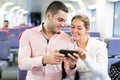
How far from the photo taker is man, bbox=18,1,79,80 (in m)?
2.20

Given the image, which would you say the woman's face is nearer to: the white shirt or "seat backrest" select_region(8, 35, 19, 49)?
the white shirt

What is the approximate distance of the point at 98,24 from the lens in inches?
376

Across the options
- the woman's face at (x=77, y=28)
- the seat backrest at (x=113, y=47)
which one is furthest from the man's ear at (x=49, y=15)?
the seat backrest at (x=113, y=47)

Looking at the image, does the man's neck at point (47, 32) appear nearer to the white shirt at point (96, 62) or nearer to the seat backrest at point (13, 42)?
the white shirt at point (96, 62)

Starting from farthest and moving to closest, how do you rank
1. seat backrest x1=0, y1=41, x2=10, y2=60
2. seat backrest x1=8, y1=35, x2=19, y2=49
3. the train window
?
1. the train window
2. seat backrest x1=8, y1=35, x2=19, y2=49
3. seat backrest x1=0, y1=41, x2=10, y2=60

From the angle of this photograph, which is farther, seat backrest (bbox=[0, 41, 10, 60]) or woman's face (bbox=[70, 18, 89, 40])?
seat backrest (bbox=[0, 41, 10, 60])

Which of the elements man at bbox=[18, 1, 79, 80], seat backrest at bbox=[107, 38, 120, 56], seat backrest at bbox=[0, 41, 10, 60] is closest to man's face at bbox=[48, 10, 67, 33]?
man at bbox=[18, 1, 79, 80]

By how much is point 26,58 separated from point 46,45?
21 cm

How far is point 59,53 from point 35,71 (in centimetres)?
38

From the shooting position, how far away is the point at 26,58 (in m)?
2.20

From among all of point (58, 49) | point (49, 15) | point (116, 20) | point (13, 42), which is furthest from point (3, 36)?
point (58, 49)

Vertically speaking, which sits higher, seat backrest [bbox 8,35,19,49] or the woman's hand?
the woman's hand

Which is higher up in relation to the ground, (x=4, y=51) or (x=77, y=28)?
(x=77, y=28)

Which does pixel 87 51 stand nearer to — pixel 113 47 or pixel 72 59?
pixel 72 59
